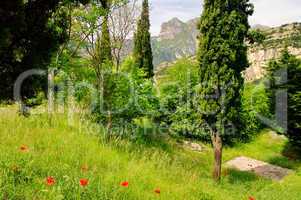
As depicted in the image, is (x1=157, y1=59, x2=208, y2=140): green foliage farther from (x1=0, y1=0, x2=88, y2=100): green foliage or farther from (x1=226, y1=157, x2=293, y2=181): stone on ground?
(x1=0, y1=0, x2=88, y2=100): green foliage

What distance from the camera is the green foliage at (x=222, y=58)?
2306 cm

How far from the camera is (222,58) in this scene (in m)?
23.3

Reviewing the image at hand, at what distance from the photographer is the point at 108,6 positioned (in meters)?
21.9

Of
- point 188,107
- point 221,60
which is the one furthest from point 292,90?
point 221,60

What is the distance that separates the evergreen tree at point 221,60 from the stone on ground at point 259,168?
557 cm

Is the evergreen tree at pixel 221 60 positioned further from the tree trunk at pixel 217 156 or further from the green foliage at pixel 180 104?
the green foliage at pixel 180 104

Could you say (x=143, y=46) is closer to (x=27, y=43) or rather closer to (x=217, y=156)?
(x=217, y=156)

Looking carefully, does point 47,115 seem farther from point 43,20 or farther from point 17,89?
point 43,20

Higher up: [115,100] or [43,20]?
[43,20]

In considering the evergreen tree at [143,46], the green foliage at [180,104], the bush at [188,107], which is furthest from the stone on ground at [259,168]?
the evergreen tree at [143,46]

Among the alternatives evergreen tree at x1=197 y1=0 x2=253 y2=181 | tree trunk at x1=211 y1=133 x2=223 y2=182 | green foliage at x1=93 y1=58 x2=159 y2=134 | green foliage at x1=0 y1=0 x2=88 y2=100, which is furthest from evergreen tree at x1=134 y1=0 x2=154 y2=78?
green foliage at x1=0 y1=0 x2=88 y2=100

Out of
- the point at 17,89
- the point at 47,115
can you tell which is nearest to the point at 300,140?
the point at 47,115

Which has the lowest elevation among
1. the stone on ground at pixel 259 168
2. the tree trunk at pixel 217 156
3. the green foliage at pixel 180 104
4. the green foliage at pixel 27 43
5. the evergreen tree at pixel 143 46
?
the stone on ground at pixel 259 168

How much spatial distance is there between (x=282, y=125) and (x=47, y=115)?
26502 mm
